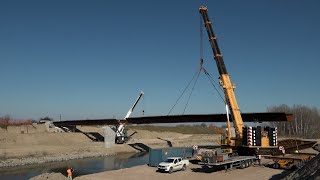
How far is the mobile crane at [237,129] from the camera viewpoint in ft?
146

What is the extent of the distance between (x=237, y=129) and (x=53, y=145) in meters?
47.9

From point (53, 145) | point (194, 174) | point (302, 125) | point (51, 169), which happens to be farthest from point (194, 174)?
point (302, 125)

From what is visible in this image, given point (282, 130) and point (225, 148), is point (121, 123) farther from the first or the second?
point (282, 130)

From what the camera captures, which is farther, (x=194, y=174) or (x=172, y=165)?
(x=172, y=165)

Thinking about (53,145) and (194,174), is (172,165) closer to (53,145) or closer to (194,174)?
(194,174)

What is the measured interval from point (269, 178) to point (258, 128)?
11.9 m

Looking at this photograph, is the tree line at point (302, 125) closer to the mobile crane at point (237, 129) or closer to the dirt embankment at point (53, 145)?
the dirt embankment at point (53, 145)

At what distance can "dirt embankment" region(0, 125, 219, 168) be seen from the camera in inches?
2451

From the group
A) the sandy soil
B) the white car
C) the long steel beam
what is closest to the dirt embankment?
→ the long steel beam

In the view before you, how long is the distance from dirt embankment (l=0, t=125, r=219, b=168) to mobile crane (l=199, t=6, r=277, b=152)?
32681 mm

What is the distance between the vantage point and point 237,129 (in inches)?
1843

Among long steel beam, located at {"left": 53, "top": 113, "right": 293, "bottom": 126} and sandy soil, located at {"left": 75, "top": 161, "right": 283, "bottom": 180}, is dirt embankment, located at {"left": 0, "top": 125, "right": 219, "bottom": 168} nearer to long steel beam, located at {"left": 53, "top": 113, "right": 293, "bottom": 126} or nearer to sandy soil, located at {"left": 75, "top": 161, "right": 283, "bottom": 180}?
long steel beam, located at {"left": 53, "top": 113, "right": 293, "bottom": 126}

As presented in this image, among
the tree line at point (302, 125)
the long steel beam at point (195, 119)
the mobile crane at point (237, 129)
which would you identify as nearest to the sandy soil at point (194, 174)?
the mobile crane at point (237, 129)

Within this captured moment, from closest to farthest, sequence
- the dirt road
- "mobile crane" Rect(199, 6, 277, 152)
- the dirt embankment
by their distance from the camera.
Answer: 1. the dirt road
2. "mobile crane" Rect(199, 6, 277, 152)
3. the dirt embankment
